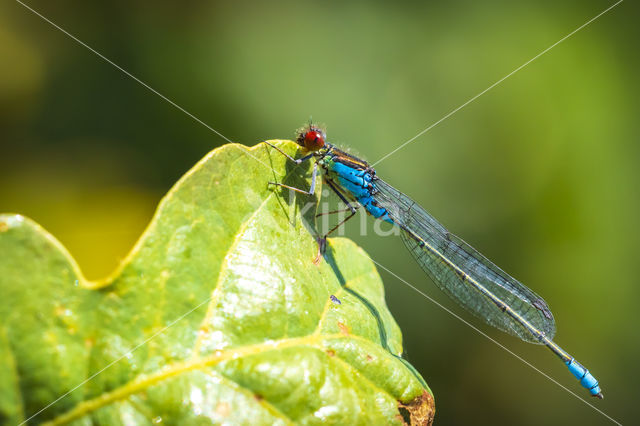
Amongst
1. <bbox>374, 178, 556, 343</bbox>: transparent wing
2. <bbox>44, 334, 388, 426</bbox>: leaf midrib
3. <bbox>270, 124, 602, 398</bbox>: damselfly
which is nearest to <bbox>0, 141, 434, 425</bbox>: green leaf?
<bbox>44, 334, 388, 426</bbox>: leaf midrib

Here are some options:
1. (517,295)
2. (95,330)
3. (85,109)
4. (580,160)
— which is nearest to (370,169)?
(517,295)

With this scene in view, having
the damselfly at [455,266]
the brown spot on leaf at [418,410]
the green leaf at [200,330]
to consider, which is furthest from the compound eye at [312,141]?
the brown spot on leaf at [418,410]

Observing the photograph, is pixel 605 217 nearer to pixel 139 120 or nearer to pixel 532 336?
pixel 532 336

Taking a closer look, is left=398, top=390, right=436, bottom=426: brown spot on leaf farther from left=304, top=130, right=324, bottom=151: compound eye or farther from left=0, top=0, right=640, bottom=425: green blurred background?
left=0, top=0, right=640, bottom=425: green blurred background

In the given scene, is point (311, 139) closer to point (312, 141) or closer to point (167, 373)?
point (312, 141)

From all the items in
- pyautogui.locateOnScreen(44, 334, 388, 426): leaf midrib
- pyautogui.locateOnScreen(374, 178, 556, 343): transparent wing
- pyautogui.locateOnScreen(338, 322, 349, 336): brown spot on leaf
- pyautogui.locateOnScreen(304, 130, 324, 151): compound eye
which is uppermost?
pyautogui.locateOnScreen(304, 130, 324, 151): compound eye

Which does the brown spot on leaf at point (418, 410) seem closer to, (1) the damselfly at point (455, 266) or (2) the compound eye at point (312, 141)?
(2) the compound eye at point (312, 141)
